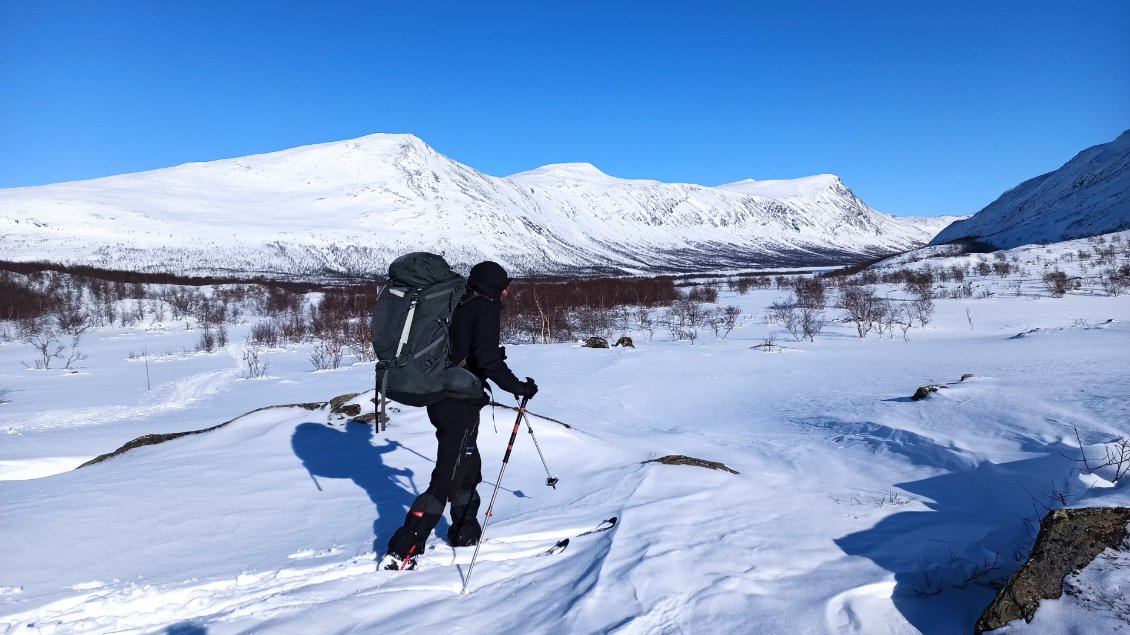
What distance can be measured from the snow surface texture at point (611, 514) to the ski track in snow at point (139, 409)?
0.42 meters

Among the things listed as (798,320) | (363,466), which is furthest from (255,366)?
(798,320)

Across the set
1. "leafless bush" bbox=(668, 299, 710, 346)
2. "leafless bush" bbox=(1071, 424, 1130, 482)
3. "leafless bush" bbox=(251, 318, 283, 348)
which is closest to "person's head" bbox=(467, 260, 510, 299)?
"leafless bush" bbox=(1071, 424, 1130, 482)

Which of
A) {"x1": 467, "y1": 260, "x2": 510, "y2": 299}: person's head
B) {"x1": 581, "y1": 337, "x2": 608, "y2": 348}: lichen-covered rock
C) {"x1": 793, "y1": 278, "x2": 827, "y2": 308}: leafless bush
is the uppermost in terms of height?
{"x1": 467, "y1": 260, "x2": 510, "y2": 299}: person's head

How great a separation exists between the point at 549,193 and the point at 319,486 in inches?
6797

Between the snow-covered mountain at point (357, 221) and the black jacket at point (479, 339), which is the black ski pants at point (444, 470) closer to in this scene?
the black jacket at point (479, 339)

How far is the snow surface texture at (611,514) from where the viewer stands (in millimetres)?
2861

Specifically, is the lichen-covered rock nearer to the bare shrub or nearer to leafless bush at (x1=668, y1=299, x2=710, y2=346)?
leafless bush at (x1=668, y1=299, x2=710, y2=346)

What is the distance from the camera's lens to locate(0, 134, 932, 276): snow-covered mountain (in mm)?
72125

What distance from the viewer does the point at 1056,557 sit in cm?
240

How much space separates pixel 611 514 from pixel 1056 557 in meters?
2.58

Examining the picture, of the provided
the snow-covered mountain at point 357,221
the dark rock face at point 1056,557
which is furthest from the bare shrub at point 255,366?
the snow-covered mountain at point 357,221

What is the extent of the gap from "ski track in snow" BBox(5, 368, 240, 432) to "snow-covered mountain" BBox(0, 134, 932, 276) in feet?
198

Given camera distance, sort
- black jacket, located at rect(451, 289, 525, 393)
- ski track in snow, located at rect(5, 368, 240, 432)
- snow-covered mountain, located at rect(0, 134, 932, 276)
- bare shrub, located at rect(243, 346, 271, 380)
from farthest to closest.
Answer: snow-covered mountain, located at rect(0, 134, 932, 276), bare shrub, located at rect(243, 346, 271, 380), ski track in snow, located at rect(5, 368, 240, 432), black jacket, located at rect(451, 289, 525, 393)

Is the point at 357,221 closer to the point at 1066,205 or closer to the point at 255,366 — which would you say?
the point at 255,366
